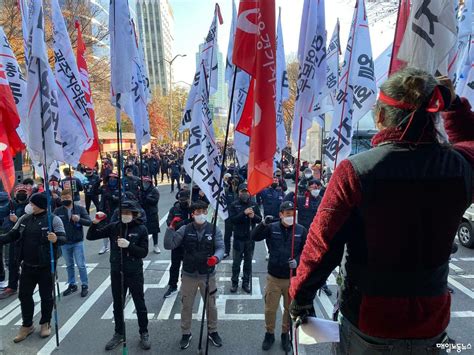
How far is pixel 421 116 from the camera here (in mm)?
1445

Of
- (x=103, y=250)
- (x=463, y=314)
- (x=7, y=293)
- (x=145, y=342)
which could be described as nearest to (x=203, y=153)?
(x=145, y=342)

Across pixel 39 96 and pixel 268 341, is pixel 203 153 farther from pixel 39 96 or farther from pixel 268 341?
pixel 268 341

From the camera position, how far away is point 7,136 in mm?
5281

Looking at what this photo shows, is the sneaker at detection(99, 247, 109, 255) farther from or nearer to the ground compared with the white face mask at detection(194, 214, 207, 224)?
nearer to the ground

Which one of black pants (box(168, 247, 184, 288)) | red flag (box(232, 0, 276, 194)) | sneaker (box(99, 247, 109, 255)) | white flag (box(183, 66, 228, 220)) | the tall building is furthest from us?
the tall building

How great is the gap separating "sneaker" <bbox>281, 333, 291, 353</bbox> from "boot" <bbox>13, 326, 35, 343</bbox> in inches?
145

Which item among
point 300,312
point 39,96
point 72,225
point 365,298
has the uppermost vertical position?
point 39,96

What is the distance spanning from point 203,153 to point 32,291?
323cm

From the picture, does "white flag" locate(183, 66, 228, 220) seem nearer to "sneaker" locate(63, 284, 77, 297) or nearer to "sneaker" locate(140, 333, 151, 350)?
"sneaker" locate(140, 333, 151, 350)

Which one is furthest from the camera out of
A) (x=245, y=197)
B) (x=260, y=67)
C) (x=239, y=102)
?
(x=239, y=102)

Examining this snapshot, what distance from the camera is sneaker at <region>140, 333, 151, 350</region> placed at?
184 inches

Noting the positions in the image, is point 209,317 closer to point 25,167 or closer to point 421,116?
point 421,116

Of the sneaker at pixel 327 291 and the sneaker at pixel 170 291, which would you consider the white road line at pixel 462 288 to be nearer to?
the sneaker at pixel 327 291

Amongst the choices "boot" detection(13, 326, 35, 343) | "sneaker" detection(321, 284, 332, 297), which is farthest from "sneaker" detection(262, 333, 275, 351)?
"boot" detection(13, 326, 35, 343)
